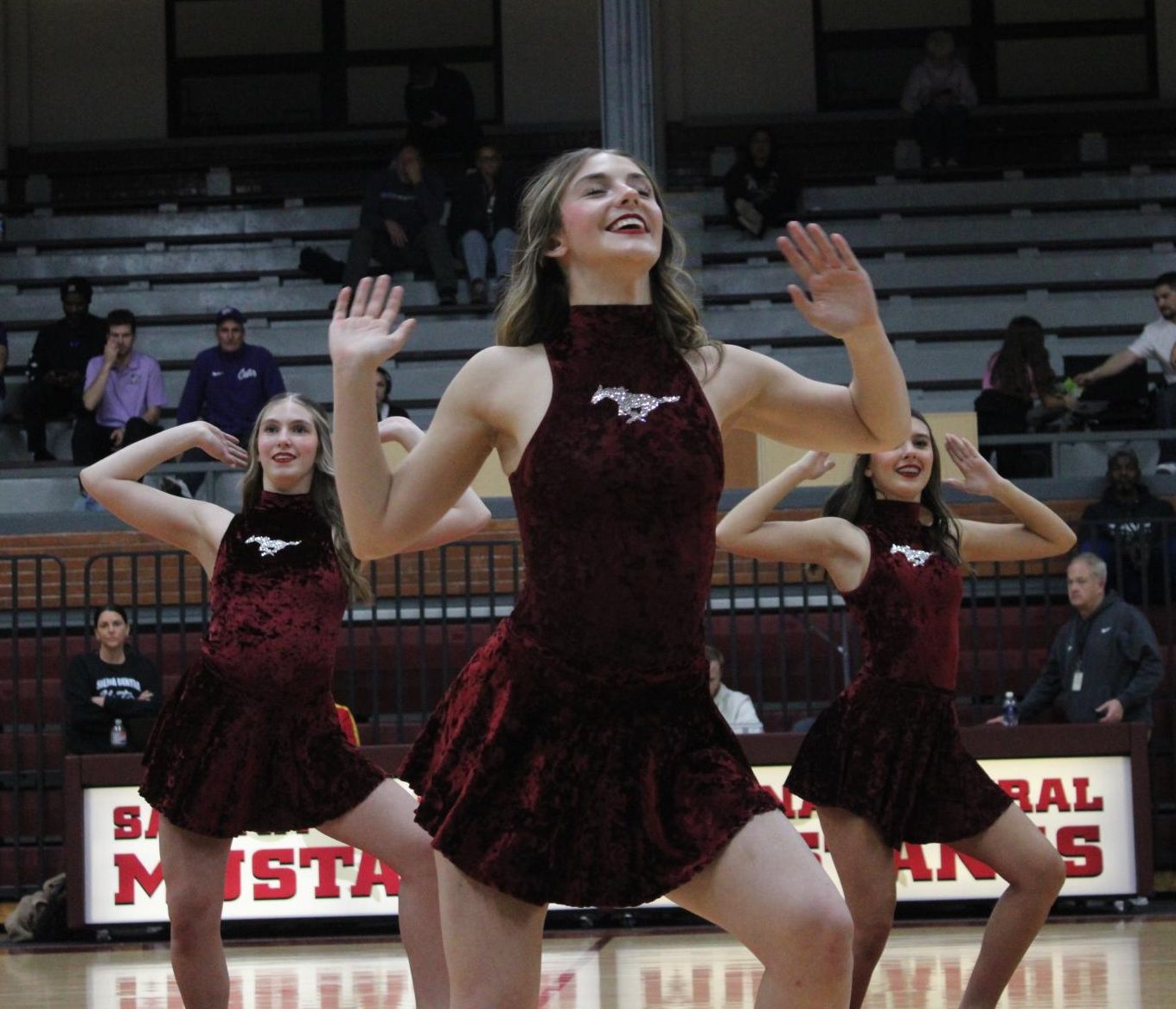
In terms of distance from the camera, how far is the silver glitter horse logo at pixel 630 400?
3211mm

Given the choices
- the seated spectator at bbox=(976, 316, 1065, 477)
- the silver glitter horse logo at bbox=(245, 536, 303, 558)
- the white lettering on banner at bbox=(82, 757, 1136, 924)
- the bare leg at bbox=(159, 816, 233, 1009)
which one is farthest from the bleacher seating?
the bare leg at bbox=(159, 816, 233, 1009)

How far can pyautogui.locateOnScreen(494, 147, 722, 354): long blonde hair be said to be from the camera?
339cm

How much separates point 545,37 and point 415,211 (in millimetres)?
3464

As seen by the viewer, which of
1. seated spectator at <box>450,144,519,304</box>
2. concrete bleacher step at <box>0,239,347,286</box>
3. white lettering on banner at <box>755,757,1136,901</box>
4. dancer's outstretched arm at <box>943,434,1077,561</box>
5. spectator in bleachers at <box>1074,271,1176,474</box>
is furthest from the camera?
concrete bleacher step at <box>0,239,347,286</box>

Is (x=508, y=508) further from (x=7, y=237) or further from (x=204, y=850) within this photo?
(x=7, y=237)

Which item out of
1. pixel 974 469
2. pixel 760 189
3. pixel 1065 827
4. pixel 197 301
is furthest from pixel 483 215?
pixel 974 469

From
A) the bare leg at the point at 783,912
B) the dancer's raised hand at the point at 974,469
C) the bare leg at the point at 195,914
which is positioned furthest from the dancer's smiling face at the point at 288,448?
the bare leg at the point at 783,912

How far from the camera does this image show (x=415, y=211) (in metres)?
14.6

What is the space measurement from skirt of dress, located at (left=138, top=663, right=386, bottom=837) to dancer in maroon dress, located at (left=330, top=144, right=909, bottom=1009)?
1.79 m

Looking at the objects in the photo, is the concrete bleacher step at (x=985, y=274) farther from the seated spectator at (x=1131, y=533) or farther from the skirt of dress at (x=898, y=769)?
the skirt of dress at (x=898, y=769)

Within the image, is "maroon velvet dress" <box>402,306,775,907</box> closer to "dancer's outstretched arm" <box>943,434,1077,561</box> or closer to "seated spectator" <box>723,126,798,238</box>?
"dancer's outstretched arm" <box>943,434,1077,561</box>

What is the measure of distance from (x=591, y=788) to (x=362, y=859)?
5.77m

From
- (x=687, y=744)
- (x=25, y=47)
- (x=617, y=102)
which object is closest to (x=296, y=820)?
(x=687, y=744)

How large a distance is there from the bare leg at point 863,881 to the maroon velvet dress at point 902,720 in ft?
0.12
